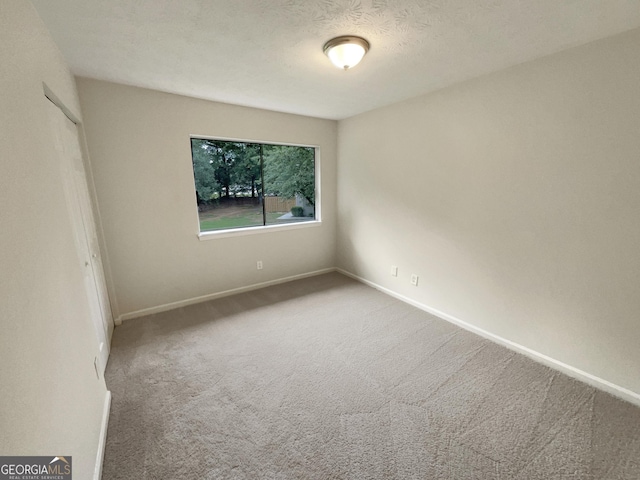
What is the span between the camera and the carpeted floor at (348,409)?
1.37 m

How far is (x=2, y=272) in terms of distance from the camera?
74cm

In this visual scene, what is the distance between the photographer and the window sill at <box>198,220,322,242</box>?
312 centimetres

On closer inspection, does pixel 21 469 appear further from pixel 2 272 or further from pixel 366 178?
pixel 366 178

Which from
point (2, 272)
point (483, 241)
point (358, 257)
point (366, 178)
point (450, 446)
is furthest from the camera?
point (358, 257)

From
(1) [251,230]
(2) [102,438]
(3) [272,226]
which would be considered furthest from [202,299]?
(2) [102,438]

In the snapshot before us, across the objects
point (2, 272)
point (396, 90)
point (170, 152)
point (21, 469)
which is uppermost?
point (396, 90)

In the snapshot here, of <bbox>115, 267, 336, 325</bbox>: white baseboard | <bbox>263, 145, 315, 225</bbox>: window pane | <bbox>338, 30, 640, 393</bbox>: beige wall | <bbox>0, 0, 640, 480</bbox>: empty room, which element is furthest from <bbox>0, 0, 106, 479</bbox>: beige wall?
<bbox>338, 30, 640, 393</bbox>: beige wall

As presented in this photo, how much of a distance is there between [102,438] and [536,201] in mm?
3309

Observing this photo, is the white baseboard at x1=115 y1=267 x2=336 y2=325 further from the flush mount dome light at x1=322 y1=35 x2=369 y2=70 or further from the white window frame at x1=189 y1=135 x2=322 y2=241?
the flush mount dome light at x1=322 y1=35 x2=369 y2=70

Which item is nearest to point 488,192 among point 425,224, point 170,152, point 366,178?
A: point 425,224

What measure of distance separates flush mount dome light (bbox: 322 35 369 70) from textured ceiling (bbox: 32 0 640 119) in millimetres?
48

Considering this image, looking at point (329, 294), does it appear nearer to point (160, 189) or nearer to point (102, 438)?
point (160, 189)

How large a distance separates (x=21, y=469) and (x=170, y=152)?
2.64m

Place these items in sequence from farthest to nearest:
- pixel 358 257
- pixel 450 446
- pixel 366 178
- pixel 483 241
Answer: pixel 358 257
pixel 366 178
pixel 483 241
pixel 450 446
